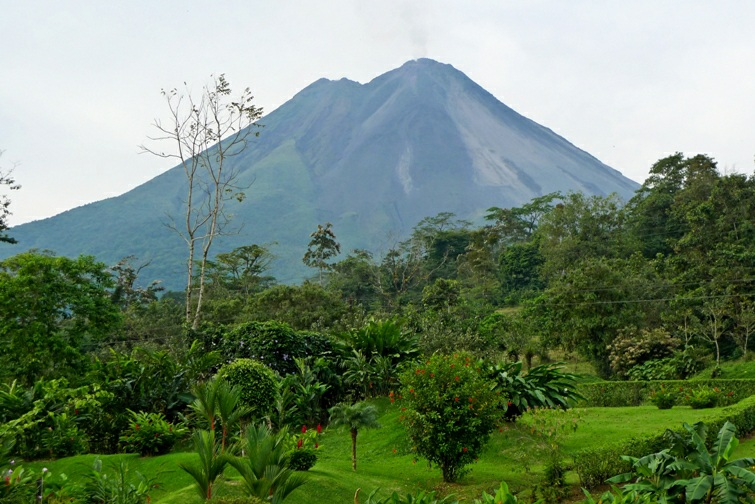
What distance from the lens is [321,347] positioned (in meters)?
17.1

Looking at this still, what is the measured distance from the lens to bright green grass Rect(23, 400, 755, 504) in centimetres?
813

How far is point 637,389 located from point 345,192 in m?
154

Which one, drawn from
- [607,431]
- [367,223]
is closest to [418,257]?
[607,431]

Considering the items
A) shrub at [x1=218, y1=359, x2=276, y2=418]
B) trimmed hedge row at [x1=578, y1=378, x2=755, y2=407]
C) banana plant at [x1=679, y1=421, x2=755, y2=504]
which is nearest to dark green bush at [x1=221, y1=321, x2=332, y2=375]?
shrub at [x1=218, y1=359, x2=276, y2=418]

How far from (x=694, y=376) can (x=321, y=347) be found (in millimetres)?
15078

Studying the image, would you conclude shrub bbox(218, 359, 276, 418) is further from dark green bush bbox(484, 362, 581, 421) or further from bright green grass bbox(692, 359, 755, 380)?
bright green grass bbox(692, 359, 755, 380)

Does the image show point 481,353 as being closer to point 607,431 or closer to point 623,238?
point 607,431

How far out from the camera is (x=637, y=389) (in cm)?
1856

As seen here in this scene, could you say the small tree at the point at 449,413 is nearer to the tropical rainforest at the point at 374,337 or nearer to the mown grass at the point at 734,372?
the tropical rainforest at the point at 374,337

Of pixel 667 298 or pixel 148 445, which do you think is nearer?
pixel 148 445

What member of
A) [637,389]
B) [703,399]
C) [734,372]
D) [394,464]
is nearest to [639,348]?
[734,372]

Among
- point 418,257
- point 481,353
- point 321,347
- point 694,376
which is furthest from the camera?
point 418,257

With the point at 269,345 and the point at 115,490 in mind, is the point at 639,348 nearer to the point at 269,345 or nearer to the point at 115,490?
the point at 269,345

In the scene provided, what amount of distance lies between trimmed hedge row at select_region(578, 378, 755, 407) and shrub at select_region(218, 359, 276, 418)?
9.15 m
